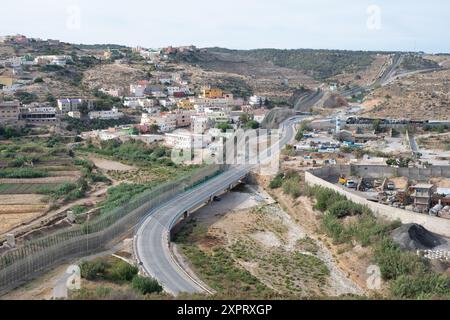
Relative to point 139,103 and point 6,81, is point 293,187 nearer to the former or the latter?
point 139,103

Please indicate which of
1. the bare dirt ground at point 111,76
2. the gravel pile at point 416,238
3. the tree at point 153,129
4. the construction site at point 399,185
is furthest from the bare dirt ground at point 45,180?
the bare dirt ground at point 111,76

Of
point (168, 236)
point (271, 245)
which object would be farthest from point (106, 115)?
point (271, 245)

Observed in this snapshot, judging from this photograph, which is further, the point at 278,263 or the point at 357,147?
the point at 357,147

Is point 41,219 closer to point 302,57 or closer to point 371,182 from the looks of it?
point 371,182

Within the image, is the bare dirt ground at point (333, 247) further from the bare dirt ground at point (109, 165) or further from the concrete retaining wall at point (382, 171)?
the bare dirt ground at point (109, 165)
